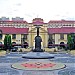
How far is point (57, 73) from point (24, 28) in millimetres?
63773

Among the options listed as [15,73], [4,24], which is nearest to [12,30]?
[4,24]

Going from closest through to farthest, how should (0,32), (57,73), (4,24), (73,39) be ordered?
1. (57,73)
2. (73,39)
3. (0,32)
4. (4,24)

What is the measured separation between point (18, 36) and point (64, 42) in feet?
56.2

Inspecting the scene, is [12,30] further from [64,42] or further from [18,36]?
[64,42]

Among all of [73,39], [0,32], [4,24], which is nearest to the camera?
[73,39]

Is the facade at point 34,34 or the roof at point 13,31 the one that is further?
the roof at point 13,31

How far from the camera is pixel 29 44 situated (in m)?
81.4

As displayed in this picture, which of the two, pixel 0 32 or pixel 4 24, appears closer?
pixel 0 32

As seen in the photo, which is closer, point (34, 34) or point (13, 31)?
point (34, 34)

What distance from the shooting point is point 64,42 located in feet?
268

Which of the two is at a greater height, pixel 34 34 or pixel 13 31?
pixel 13 31

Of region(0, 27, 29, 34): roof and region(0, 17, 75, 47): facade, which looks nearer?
region(0, 17, 75, 47): facade

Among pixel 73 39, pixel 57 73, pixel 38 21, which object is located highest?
pixel 38 21

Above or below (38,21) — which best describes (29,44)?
below
